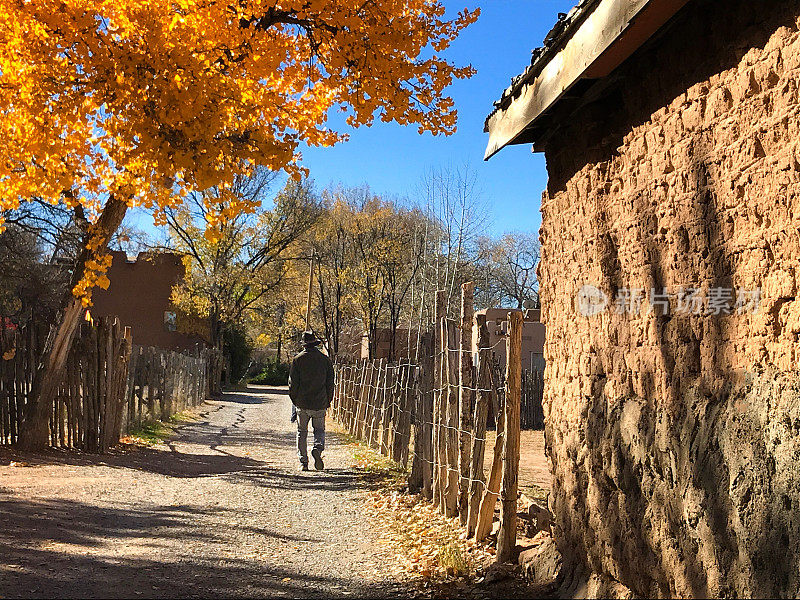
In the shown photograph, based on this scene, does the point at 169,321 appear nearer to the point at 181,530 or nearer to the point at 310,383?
the point at 310,383

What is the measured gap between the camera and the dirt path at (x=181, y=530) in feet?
18.4

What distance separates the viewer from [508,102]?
19.5 ft

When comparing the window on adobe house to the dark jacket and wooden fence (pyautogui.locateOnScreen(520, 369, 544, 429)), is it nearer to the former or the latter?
wooden fence (pyautogui.locateOnScreen(520, 369, 544, 429))

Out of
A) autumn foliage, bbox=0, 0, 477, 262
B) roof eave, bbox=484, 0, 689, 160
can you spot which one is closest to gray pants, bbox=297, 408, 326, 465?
autumn foliage, bbox=0, 0, 477, 262

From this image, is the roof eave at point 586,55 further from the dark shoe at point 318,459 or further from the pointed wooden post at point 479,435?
the dark shoe at point 318,459

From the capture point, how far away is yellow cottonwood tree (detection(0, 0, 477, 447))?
9.66m

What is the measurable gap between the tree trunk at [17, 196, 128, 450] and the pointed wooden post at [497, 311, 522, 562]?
8.21 metres

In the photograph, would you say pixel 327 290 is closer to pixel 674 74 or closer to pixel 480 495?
pixel 480 495

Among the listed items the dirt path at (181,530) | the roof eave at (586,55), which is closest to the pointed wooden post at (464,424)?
the dirt path at (181,530)

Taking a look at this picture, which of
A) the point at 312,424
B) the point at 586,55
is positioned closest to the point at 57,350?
the point at 312,424

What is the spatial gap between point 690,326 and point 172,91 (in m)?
7.75

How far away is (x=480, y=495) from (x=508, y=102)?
3420mm

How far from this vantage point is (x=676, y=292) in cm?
392

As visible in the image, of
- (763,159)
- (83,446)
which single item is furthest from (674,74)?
(83,446)
